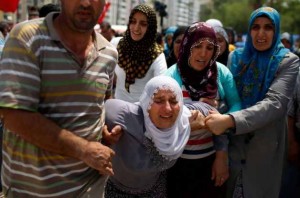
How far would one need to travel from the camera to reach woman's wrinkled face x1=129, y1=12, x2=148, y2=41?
142 inches

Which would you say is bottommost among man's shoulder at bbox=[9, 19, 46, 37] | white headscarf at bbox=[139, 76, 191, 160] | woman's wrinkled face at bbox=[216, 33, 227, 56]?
white headscarf at bbox=[139, 76, 191, 160]

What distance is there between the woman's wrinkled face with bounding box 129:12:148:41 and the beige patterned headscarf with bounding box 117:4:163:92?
3 centimetres

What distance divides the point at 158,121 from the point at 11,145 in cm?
84

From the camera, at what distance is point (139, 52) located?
11.7ft

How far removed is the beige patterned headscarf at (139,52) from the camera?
3477 millimetres

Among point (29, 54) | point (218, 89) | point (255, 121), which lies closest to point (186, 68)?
point (218, 89)

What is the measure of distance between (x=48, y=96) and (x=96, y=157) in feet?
1.02

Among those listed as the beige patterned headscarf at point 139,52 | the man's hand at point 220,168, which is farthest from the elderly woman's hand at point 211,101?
the beige patterned headscarf at point 139,52

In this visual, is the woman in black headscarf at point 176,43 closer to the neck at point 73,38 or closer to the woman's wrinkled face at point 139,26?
the woman's wrinkled face at point 139,26

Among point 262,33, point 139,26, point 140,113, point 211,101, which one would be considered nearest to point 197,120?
point 211,101

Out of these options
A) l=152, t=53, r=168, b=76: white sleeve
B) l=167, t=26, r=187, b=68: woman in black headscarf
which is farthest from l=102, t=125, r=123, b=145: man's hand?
l=167, t=26, r=187, b=68: woman in black headscarf

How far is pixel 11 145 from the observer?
1.62 metres

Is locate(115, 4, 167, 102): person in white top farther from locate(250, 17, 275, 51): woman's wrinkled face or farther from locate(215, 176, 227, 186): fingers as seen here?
locate(215, 176, 227, 186): fingers

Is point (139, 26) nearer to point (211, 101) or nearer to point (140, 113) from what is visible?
point (211, 101)
